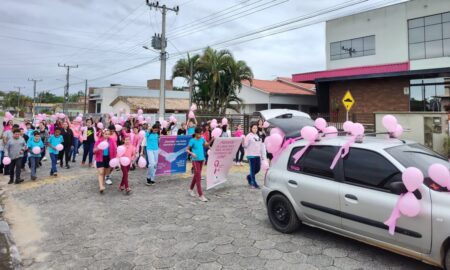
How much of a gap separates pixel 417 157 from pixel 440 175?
0.80 meters

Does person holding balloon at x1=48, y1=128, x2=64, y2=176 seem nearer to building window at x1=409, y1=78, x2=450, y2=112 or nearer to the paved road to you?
the paved road

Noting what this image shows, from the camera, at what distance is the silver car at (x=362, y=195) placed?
3498 mm

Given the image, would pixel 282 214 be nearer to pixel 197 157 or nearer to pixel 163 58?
pixel 197 157

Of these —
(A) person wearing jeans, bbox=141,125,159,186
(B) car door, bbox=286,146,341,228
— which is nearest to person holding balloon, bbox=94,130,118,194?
(A) person wearing jeans, bbox=141,125,159,186

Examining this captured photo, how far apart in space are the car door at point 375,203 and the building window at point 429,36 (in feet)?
65.0

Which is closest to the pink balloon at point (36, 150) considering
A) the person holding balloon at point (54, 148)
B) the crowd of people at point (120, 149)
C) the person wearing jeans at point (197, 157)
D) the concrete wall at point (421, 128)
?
the crowd of people at point (120, 149)

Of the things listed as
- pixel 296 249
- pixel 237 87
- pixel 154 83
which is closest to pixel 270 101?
pixel 237 87

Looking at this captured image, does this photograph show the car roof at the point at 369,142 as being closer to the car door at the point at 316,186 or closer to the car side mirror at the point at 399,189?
the car door at the point at 316,186

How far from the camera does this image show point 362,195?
13.4 ft

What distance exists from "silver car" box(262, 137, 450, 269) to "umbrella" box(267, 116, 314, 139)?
99.7 inches

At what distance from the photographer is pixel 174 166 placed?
31.1 ft

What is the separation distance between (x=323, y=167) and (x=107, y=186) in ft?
19.3

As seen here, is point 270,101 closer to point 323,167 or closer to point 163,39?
point 163,39

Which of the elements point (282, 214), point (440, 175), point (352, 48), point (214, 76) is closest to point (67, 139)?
point (282, 214)
